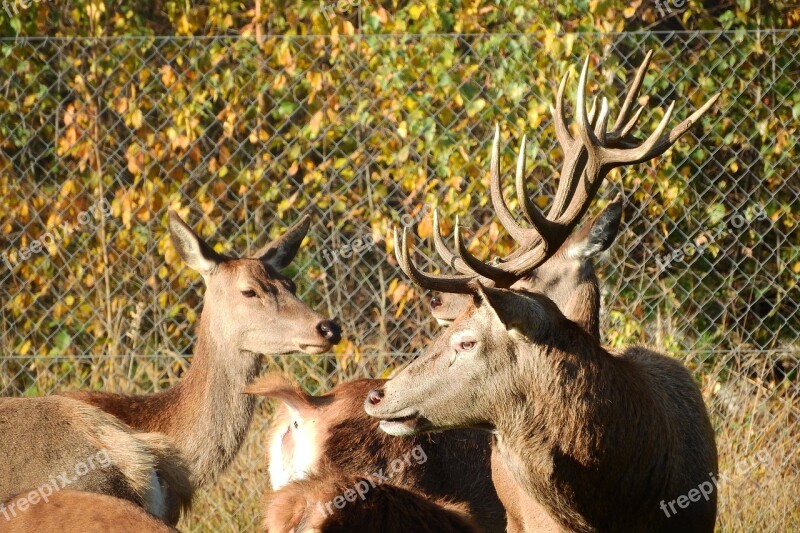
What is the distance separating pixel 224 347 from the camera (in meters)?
5.84

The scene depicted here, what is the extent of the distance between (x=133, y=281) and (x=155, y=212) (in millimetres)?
581

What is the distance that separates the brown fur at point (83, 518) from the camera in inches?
128

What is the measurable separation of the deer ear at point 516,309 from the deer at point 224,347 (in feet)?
6.82

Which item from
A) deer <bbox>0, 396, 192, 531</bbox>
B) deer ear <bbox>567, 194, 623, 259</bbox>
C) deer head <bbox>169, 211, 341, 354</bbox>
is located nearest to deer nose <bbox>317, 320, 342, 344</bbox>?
deer head <bbox>169, 211, 341, 354</bbox>

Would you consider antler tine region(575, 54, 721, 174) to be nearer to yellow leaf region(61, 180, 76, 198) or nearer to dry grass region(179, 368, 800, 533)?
dry grass region(179, 368, 800, 533)

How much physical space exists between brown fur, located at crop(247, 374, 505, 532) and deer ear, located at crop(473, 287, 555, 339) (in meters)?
1.03

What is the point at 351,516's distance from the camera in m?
3.12

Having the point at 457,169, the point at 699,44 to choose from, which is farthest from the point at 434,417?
the point at 699,44

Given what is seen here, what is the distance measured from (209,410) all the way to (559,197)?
2.15 m

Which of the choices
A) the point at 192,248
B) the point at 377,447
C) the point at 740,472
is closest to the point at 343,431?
the point at 377,447

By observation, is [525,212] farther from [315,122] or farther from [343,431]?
[315,122]

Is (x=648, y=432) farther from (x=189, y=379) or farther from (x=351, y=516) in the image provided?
(x=189, y=379)

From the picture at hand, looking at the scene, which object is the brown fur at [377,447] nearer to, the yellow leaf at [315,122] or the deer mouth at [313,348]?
the deer mouth at [313,348]

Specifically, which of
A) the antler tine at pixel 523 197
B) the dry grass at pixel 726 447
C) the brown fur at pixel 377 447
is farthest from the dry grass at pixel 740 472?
the antler tine at pixel 523 197
